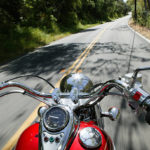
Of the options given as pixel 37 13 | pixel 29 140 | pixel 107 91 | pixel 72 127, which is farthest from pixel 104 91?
pixel 37 13

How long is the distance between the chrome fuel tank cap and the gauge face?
140mm

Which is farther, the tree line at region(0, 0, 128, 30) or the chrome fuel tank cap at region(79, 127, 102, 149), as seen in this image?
the tree line at region(0, 0, 128, 30)

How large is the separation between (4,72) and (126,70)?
15.9 feet

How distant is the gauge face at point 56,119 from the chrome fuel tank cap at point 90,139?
0.46 ft

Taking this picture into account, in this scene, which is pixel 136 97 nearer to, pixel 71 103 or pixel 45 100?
pixel 71 103

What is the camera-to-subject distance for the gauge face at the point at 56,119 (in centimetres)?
94

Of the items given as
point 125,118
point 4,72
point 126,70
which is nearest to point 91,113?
point 125,118

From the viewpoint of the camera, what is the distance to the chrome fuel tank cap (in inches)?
36.0

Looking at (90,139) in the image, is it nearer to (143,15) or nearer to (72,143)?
(72,143)

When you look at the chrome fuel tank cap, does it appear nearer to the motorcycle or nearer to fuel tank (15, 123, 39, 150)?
the motorcycle

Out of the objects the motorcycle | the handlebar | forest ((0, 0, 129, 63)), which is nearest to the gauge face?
the motorcycle

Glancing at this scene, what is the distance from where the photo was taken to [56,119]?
992 millimetres

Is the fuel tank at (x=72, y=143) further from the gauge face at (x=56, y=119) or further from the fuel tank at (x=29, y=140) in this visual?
the gauge face at (x=56, y=119)

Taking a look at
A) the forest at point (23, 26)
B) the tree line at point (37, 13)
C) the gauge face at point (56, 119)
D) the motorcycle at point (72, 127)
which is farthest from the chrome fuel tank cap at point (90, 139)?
the tree line at point (37, 13)
